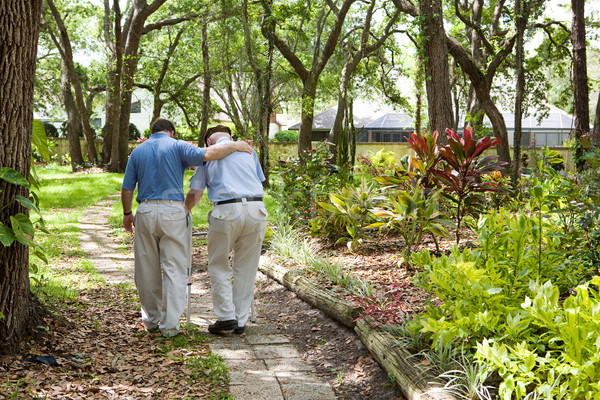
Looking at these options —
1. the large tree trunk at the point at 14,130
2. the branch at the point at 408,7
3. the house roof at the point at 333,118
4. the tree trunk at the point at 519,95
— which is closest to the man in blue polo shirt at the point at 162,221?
the large tree trunk at the point at 14,130

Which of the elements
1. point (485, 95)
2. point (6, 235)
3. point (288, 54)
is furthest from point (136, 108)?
point (6, 235)

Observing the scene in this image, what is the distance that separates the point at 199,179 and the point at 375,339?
1.98 metres

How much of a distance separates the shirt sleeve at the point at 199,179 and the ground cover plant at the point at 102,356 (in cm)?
119

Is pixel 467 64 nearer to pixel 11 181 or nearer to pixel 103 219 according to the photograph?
pixel 103 219

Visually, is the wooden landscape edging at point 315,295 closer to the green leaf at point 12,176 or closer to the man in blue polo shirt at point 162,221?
the man in blue polo shirt at point 162,221

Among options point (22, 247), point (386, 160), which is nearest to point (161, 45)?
point (386, 160)

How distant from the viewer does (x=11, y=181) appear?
12.3 ft

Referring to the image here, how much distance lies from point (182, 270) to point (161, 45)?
88.3 feet

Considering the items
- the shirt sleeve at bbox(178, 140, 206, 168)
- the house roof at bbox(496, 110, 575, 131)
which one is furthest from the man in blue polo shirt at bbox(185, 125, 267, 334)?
the house roof at bbox(496, 110, 575, 131)

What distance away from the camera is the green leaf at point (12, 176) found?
375 centimetres

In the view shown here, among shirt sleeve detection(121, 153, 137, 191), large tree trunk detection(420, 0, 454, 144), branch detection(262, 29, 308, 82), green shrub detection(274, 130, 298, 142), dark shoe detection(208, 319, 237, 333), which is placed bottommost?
dark shoe detection(208, 319, 237, 333)

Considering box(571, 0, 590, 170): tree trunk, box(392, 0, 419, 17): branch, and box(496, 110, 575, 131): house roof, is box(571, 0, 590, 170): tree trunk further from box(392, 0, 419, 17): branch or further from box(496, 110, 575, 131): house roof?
box(496, 110, 575, 131): house roof

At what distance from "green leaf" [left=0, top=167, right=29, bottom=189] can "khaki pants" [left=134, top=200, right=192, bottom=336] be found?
1213mm

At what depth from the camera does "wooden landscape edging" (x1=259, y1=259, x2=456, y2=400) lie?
3502 mm
